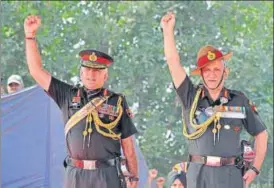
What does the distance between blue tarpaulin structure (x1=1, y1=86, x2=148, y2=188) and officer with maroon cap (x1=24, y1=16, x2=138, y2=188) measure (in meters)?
1.96

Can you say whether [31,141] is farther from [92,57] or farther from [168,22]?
[168,22]

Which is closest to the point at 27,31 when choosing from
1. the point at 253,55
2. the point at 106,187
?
the point at 106,187

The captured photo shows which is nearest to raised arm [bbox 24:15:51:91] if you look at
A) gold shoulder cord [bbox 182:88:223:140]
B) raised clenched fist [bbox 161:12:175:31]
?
raised clenched fist [bbox 161:12:175:31]

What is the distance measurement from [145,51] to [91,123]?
1232 centimetres

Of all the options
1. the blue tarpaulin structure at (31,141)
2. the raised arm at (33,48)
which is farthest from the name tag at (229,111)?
the blue tarpaulin structure at (31,141)

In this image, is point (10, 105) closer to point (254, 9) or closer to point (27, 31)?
point (27, 31)

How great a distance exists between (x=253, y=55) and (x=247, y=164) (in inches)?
502

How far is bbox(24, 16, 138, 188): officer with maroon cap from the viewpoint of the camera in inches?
216

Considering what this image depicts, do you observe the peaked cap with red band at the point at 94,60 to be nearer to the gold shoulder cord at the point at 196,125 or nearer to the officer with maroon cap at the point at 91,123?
the officer with maroon cap at the point at 91,123

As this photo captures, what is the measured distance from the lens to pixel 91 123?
554 centimetres

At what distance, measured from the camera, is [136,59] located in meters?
18.0

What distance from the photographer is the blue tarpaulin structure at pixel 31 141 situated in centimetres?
752

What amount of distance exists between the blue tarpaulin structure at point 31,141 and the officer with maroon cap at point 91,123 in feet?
6.42

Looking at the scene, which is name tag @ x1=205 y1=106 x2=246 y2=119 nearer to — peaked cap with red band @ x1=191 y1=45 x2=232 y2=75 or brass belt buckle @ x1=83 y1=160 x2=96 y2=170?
peaked cap with red band @ x1=191 y1=45 x2=232 y2=75
